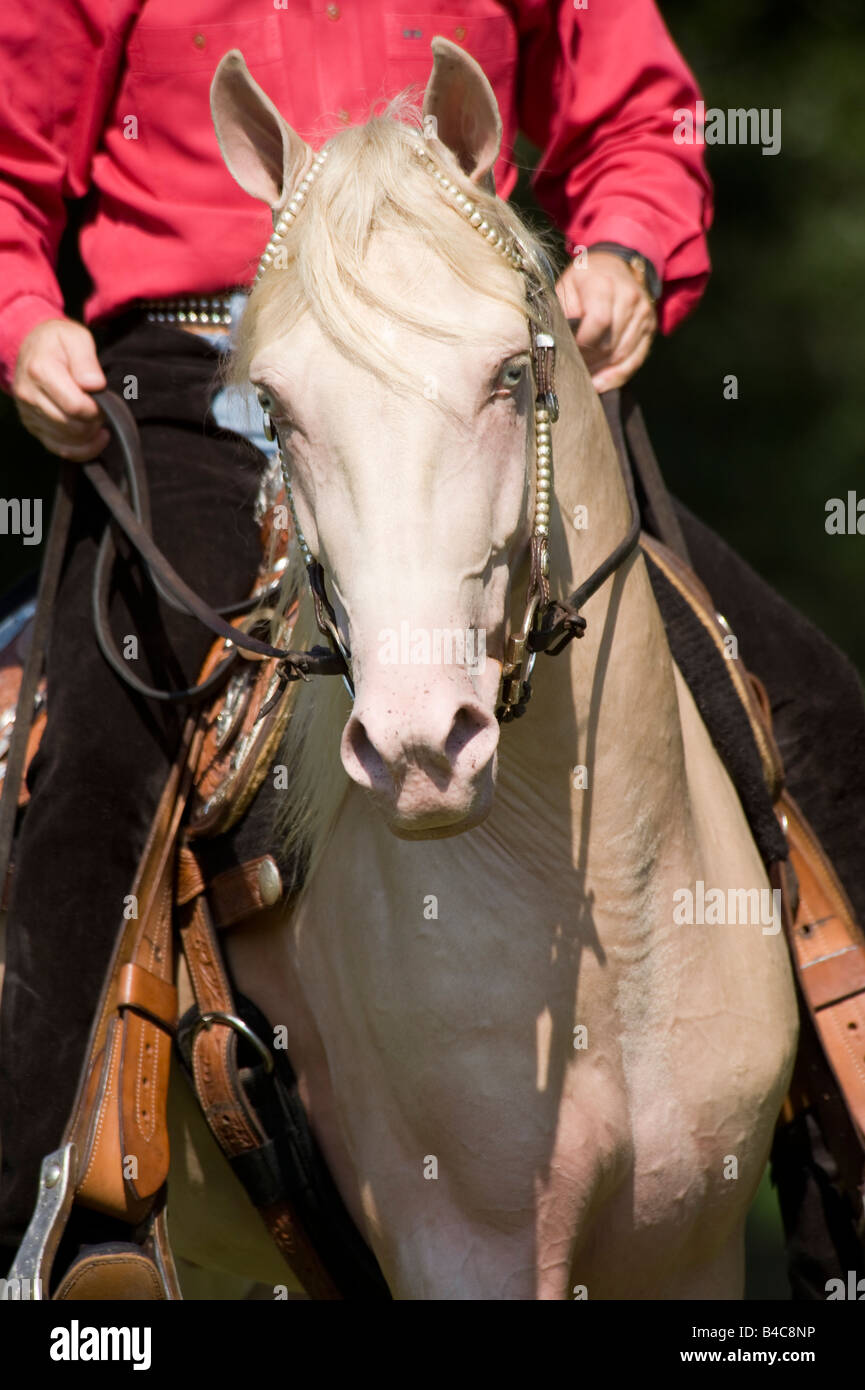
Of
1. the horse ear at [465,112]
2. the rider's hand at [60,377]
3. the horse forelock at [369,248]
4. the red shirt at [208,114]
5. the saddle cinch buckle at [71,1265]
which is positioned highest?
the red shirt at [208,114]

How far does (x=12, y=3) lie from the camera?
9.78 feet

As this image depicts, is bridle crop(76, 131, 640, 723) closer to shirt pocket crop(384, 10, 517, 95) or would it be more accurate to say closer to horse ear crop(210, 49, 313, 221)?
horse ear crop(210, 49, 313, 221)

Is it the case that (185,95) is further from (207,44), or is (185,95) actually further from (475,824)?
(475,824)

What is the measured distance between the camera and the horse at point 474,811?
1.93 m

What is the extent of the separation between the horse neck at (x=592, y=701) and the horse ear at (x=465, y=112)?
0.26 m

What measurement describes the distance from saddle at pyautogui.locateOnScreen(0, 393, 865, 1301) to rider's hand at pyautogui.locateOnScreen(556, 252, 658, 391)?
0.36 ft

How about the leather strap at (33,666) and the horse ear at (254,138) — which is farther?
the leather strap at (33,666)

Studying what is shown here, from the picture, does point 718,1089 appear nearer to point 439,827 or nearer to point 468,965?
point 468,965

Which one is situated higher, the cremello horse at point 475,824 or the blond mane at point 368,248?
the blond mane at point 368,248

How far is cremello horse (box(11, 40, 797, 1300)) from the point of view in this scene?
193 cm

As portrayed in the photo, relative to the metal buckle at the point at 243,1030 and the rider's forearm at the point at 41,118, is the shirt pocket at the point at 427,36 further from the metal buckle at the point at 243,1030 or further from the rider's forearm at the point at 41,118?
the metal buckle at the point at 243,1030

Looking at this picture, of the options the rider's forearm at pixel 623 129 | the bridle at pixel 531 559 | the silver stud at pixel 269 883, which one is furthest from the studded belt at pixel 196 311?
the silver stud at pixel 269 883

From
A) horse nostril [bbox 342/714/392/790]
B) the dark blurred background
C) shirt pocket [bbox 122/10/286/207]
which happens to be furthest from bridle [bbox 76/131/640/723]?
the dark blurred background

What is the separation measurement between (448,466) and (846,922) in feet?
4.24
